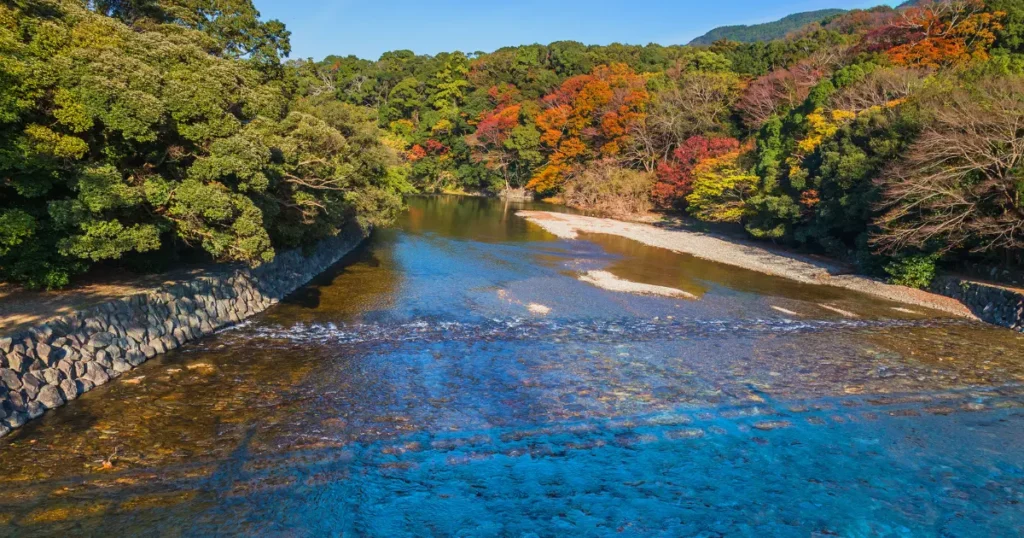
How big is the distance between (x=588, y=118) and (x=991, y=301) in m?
44.4

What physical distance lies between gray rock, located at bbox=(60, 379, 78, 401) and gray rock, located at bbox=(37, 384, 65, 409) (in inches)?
3.2

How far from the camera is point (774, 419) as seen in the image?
1045 cm

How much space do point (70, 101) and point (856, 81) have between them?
35948mm

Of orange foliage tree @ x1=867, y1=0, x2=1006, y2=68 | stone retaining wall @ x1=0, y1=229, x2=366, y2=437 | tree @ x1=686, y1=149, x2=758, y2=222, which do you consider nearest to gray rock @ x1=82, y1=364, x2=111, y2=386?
stone retaining wall @ x1=0, y1=229, x2=366, y2=437

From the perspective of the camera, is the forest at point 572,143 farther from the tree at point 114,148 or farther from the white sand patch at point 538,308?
the white sand patch at point 538,308

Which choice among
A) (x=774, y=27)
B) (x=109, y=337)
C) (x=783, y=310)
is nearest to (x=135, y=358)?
(x=109, y=337)

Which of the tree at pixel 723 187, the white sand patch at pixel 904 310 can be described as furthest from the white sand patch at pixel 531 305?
the tree at pixel 723 187

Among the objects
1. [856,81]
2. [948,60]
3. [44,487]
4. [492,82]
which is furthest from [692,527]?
[492,82]

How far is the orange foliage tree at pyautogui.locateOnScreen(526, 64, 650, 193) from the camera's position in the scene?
179ft

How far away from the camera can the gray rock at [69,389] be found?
924cm

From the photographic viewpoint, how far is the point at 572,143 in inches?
2319

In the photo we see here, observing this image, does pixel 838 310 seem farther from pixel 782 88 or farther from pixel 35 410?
pixel 782 88

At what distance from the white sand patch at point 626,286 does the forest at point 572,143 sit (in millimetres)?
8150

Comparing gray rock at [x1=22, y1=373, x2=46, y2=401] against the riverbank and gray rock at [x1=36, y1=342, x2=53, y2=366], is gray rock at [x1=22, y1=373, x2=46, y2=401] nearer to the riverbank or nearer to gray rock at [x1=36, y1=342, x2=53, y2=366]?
gray rock at [x1=36, y1=342, x2=53, y2=366]
